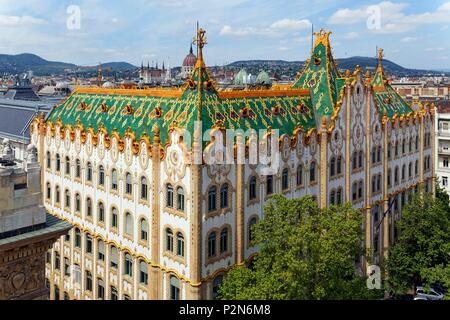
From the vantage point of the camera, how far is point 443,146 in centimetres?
9512

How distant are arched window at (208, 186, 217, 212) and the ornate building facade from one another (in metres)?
0.09

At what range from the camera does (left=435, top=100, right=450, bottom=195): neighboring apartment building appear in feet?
310

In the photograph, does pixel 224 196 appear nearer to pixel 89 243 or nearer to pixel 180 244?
pixel 180 244

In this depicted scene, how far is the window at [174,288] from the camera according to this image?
44.5m

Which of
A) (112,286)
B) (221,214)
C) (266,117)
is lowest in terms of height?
(112,286)

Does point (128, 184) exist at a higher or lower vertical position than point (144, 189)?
higher

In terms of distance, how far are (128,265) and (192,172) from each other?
14.5 metres

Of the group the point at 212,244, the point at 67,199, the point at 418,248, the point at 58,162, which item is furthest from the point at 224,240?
the point at 418,248

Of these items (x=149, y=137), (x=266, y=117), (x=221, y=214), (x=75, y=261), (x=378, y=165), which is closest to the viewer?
(x=221, y=214)

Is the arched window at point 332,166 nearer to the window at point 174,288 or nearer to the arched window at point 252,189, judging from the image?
the arched window at point 252,189
